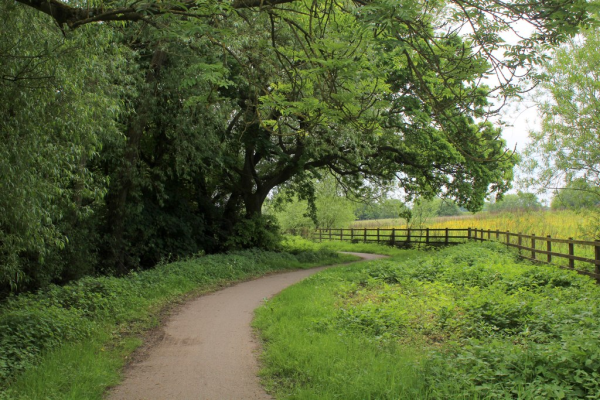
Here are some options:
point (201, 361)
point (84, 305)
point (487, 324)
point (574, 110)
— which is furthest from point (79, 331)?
point (574, 110)

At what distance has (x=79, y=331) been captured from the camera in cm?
650

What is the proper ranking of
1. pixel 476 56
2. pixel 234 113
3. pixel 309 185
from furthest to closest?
pixel 309 185 < pixel 234 113 < pixel 476 56

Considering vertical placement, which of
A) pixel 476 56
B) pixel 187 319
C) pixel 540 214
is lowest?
pixel 187 319

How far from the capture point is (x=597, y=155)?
14.4m

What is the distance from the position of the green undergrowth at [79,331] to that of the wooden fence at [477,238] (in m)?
9.32

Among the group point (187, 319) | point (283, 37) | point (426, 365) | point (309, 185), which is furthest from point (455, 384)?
point (309, 185)

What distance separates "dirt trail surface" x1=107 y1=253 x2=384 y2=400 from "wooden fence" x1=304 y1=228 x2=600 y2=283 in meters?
7.61

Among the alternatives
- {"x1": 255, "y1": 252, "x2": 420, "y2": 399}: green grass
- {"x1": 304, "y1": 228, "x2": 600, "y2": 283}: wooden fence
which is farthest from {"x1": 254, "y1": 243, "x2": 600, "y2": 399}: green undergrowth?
{"x1": 304, "y1": 228, "x2": 600, "y2": 283}: wooden fence

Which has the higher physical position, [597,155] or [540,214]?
[597,155]

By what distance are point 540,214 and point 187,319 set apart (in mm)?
17380

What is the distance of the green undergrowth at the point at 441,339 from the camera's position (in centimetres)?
408

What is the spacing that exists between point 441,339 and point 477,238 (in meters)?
17.2

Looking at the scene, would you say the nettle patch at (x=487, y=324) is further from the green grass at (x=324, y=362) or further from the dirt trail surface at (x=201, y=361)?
the dirt trail surface at (x=201, y=361)

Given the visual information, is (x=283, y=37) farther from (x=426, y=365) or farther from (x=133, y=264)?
(x=426, y=365)
